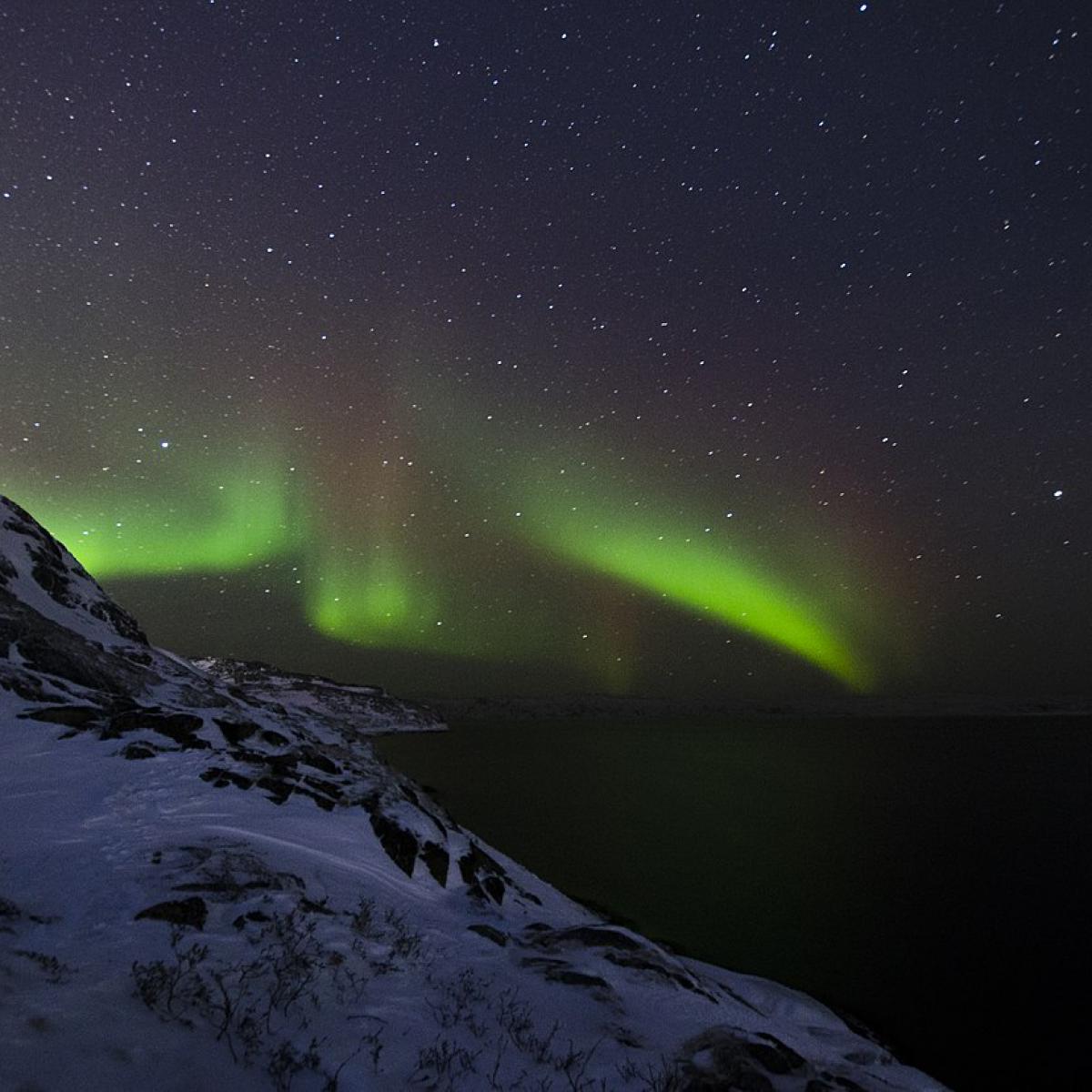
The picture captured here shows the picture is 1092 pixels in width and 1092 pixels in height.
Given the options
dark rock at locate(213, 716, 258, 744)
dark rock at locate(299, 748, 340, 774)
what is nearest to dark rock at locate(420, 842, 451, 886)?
dark rock at locate(299, 748, 340, 774)

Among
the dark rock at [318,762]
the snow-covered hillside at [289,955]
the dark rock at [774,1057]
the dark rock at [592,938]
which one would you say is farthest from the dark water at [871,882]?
the dark rock at [318,762]

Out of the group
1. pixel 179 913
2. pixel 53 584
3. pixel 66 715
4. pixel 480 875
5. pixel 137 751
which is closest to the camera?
pixel 179 913

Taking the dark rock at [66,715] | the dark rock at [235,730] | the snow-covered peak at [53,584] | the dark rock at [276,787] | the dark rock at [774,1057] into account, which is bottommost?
the dark rock at [66,715]

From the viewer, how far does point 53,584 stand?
123 ft

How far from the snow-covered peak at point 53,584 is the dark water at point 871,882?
87.6 ft

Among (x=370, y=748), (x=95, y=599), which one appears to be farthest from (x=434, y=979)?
(x=95, y=599)

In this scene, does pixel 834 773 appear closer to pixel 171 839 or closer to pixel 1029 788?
pixel 1029 788

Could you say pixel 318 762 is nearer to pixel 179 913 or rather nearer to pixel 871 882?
pixel 179 913

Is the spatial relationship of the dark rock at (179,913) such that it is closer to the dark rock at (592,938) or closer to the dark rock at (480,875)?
the dark rock at (592,938)

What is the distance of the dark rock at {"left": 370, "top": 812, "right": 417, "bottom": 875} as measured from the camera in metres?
13.7

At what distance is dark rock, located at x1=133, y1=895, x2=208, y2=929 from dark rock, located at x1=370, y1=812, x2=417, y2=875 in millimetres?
6139

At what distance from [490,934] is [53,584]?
129ft

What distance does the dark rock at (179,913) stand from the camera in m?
7.23

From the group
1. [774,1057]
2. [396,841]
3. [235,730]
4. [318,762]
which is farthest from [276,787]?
[774,1057]
